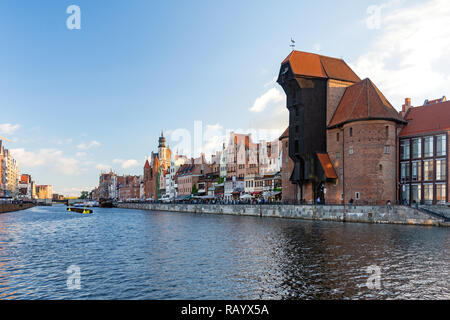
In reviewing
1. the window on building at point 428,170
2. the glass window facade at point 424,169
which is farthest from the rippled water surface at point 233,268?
the window on building at point 428,170

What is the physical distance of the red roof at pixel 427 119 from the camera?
52.4 meters

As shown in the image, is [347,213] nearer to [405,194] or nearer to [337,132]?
[405,194]

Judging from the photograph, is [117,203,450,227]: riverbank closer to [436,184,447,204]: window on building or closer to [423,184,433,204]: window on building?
[436,184,447,204]: window on building

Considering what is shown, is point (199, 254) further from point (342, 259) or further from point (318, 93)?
point (318, 93)

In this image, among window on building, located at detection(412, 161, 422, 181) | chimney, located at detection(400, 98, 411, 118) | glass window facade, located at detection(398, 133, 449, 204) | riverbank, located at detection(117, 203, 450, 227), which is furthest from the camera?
chimney, located at detection(400, 98, 411, 118)

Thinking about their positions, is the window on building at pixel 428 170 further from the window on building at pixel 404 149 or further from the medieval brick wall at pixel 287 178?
the medieval brick wall at pixel 287 178

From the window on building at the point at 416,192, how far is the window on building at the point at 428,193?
701 mm

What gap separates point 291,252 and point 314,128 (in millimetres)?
39442

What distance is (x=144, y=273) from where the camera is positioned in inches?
784

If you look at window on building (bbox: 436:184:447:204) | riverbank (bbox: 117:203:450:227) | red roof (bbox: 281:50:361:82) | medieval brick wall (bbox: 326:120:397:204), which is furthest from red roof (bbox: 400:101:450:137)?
riverbank (bbox: 117:203:450:227)

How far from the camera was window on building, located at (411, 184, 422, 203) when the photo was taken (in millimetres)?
53969

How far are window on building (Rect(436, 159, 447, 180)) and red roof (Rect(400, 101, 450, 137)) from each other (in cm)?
416

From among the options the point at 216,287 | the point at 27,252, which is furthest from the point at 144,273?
the point at 27,252

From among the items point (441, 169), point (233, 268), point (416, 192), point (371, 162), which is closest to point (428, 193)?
point (416, 192)
